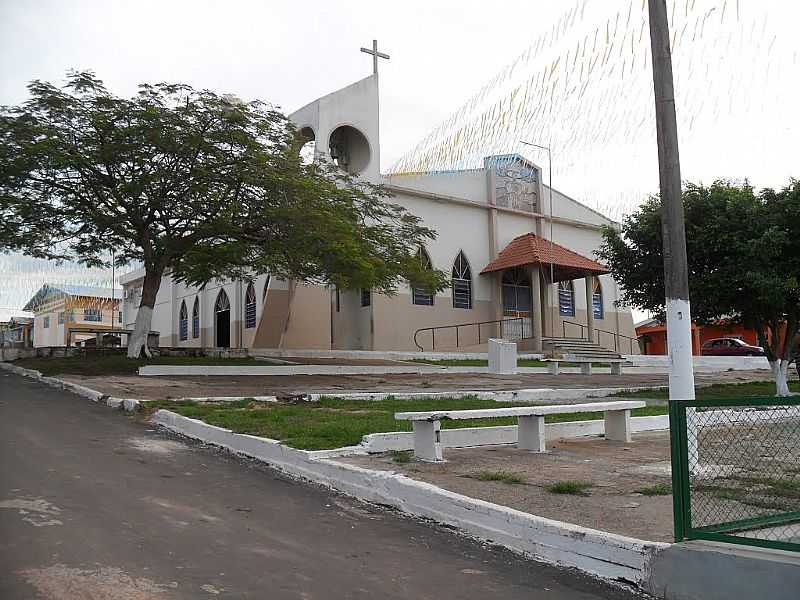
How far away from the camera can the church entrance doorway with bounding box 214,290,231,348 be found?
119 feet

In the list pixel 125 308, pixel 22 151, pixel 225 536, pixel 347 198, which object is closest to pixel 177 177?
pixel 22 151

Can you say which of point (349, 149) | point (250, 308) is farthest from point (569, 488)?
point (250, 308)

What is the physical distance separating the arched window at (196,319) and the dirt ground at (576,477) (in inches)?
1257

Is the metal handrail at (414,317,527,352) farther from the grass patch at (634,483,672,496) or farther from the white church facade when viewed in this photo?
the grass patch at (634,483,672,496)

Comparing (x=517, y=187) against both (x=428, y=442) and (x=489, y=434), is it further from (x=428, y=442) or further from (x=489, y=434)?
(x=428, y=442)

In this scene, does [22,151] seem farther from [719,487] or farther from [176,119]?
[719,487]

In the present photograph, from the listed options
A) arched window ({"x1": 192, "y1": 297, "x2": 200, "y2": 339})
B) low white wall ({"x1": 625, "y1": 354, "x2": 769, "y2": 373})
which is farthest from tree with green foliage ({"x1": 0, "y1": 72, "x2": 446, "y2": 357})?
arched window ({"x1": 192, "y1": 297, "x2": 200, "y2": 339})

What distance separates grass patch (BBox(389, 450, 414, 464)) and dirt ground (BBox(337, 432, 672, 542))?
0.08m

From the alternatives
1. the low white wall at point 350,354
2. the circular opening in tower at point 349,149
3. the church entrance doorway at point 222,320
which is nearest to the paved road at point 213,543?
the low white wall at point 350,354

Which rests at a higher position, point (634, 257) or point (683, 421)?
point (634, 257)

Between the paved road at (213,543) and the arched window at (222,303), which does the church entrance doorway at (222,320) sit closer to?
the arched window at (222,303)

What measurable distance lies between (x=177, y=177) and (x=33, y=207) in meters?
4.21

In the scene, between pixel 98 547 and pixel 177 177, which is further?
pixel 177 177

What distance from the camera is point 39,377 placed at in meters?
17.9
